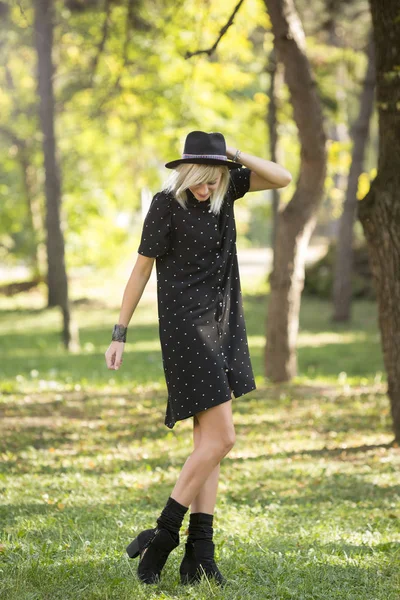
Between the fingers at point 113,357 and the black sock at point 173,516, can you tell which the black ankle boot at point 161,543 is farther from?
the fingers at point 113,357

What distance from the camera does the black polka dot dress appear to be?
151 inches

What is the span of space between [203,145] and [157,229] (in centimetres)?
43

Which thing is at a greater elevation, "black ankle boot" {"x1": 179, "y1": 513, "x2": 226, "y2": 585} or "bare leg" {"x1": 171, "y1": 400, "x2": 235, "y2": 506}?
"bare leg" {"x1": 171, "y1": 400, "x2": 235, "y2": 506}

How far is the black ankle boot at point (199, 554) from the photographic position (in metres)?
3.86

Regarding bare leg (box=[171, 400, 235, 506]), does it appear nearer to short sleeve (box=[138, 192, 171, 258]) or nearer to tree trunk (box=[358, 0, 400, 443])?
short sleeve (box=[138, 192, 171, 258])

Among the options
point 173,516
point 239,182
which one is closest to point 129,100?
point 239,182

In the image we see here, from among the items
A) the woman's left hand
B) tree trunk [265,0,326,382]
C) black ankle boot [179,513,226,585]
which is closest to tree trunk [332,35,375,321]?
tree trunk [265,0,326,382]

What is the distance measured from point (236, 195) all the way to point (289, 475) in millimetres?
2997

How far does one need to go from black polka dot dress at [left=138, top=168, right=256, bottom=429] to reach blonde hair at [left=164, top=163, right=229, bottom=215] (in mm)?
36

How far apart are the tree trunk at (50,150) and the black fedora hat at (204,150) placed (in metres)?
9.69

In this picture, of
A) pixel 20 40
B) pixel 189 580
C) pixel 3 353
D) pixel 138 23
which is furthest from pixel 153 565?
pixel 20 40

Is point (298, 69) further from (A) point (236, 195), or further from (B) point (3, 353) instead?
(B) point (3, 353)

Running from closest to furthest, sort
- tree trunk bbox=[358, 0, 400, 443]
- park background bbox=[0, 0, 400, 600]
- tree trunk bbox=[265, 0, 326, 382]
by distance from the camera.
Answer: park background bbox=[0, 0, 400, 600], tree trunk bbox=[358, 0, 400, 443], tree trunk bbox=[265, 0, 326, 382]

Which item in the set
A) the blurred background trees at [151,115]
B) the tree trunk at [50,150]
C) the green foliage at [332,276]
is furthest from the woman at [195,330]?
the green foliage at [332,276]
